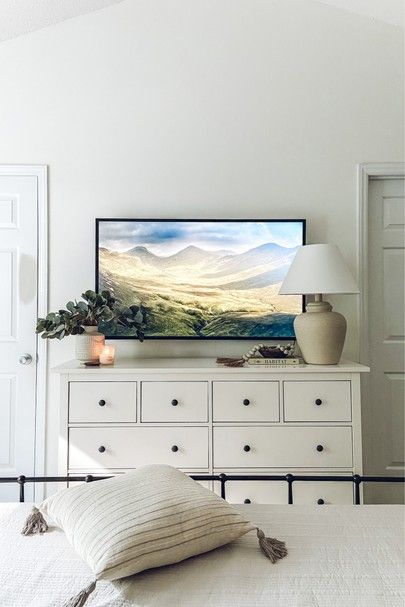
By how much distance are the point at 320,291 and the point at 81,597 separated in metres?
1.66

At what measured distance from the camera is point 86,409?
208 centimetres

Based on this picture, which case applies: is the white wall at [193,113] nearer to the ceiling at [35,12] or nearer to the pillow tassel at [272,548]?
the ceiling at [35,12]

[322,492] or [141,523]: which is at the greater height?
[141,523]

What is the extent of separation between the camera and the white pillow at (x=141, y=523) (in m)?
0.88

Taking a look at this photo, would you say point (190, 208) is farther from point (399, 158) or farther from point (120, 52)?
point (399, 158)

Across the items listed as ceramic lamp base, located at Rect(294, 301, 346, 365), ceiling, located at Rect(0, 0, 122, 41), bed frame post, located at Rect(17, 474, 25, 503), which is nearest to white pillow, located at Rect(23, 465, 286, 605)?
bed frame post, located at Rect(17, 474, 25, 503)

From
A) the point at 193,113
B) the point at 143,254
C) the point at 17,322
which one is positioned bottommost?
the point at 17,322

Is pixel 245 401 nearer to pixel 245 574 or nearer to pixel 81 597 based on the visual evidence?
pixel 245 574

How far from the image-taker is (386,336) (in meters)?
2.70

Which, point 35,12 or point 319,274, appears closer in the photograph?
point 319,274

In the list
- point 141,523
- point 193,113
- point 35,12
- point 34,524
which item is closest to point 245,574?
point 141,523

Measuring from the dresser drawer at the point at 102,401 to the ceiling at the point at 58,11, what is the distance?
6.82 ft

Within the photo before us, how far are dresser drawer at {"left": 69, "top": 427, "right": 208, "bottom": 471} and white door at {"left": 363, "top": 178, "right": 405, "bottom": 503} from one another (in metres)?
1.17

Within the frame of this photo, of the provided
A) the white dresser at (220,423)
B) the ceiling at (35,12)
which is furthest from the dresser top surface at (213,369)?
the ceiling at (35,12)
